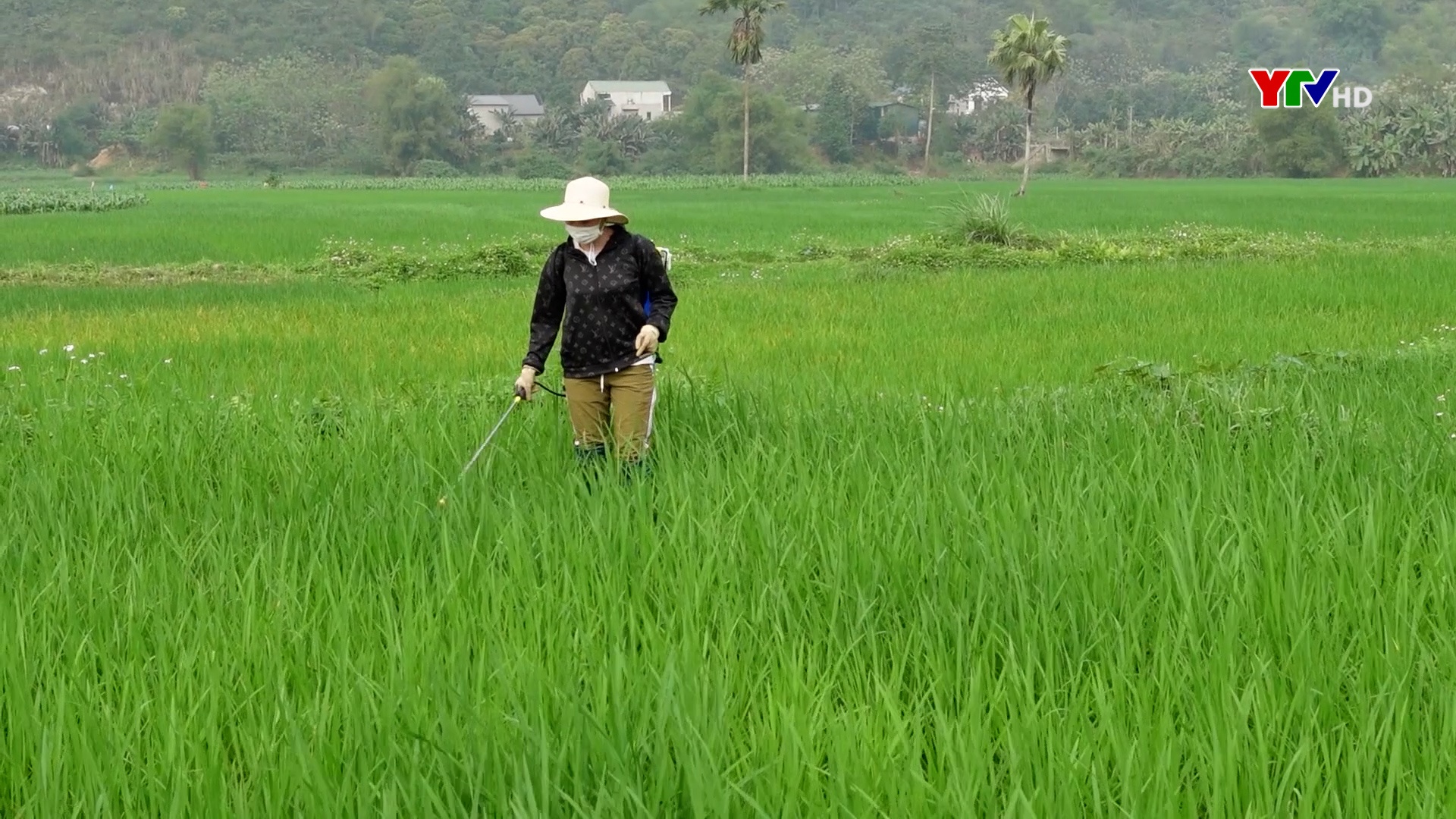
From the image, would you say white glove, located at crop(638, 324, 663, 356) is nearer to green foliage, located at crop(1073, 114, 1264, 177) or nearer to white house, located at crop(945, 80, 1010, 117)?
green foliage, located at crop(1073, 114, 1264, 177)

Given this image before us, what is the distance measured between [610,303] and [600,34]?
90.6 meters

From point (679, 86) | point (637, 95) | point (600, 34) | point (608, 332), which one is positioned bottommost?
point (608, 332)

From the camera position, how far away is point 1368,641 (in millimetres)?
2307

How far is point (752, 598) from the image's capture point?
2633 mm

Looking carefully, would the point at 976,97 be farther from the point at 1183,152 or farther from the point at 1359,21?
the point at 1359,21

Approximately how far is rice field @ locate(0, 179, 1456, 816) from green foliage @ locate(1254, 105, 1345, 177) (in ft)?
176

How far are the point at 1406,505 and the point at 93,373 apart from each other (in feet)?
18.1

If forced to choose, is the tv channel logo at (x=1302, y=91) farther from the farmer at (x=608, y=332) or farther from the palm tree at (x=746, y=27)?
the farmer at (x=608, y=332)

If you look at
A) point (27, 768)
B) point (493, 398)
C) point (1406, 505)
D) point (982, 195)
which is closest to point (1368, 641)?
point (1406, 505)

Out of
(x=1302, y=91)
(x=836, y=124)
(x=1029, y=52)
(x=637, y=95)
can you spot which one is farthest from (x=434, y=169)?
(x=1302, y=91)

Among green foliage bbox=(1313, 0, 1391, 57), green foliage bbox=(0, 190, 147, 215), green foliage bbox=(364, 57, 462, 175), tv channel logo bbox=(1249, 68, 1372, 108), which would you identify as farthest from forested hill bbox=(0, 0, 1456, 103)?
green foliage bbox=(0, 190, 147, 215)

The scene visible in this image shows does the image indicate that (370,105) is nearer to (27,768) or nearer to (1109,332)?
(1109,332)

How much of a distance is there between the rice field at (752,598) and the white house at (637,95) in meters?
78.4

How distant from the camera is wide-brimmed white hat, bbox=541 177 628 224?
3.98 m
